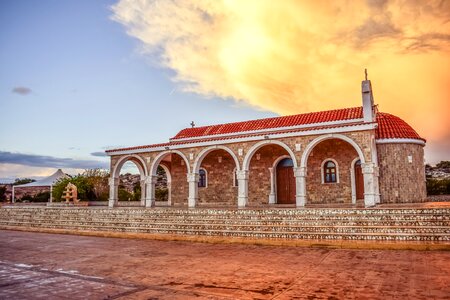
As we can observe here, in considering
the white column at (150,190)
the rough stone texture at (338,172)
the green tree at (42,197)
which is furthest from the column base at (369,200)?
the green tree at (42,197)

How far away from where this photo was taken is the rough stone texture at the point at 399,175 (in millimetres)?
14766

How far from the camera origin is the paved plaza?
4.59 m

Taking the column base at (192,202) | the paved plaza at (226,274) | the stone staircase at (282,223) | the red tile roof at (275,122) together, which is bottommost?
the paved plaza at (226,274)

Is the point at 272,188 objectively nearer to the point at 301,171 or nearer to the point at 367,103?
the point at 301,171

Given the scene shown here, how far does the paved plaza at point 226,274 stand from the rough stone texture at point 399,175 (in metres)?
7.71

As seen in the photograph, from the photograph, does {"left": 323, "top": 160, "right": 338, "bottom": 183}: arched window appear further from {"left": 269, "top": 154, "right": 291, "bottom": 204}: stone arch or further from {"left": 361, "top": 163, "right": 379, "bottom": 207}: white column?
{"left": 361, "top": 163, "right": 379, "bottom": 207}: white column

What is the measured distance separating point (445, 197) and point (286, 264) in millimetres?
13811

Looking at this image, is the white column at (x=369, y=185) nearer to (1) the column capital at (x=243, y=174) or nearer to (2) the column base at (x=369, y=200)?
(2) the column base at (x=369, y=200)

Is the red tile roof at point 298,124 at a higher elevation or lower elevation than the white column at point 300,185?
higher

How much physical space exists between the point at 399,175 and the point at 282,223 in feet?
25.0

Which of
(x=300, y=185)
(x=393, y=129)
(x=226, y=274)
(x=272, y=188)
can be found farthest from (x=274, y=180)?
(x=226, y=274)

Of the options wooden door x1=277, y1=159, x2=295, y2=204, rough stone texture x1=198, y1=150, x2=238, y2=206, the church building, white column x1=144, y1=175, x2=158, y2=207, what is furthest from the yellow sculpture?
wooden door x1=277, y1=159, x2=295, y2=204

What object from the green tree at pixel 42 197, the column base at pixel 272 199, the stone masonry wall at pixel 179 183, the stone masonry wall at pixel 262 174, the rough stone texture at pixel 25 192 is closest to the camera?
the column base at pixel 272 199

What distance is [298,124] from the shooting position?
17.3m
